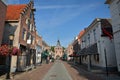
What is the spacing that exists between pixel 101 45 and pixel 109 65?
332 centimetres

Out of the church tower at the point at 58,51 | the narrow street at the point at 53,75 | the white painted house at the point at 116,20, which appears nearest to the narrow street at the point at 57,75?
the narrow street at the point at 53,75

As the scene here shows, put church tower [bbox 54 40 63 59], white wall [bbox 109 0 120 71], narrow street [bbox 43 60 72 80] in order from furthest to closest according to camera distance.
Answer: church tower [bbox 54 40 63 59], white wall [bbox 109 0 120 71], narrow street [bbox 43 60 72 80]

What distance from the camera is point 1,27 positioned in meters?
16.6

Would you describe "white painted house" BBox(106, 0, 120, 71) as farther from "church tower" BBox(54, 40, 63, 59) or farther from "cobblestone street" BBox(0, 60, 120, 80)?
"church tower" BBox(54, 40, 63, 59)

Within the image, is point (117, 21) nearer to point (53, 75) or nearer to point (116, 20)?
point (116, 20)

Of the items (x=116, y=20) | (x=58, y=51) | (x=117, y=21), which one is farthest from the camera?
(x=58, y=51)

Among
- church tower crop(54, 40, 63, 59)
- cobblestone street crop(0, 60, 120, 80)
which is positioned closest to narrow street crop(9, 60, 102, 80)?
cobblestone street crop(0, 60, 120, 80)

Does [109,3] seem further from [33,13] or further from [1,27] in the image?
[33,13]

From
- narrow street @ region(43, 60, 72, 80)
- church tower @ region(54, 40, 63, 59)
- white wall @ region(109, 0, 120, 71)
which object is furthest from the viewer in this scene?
church tower @ region(54, 40, 63, 59)

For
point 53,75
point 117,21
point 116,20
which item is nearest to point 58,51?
point 53,75

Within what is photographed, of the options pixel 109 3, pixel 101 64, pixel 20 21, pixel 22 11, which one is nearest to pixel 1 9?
pixel 20 21

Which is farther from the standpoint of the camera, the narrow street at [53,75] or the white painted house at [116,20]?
the white painted house at [116,20]

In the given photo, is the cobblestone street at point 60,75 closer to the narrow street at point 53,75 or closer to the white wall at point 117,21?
the narrow street at point 53,75

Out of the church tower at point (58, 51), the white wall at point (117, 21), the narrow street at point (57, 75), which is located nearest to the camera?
the narrow street at point (57, 75)
